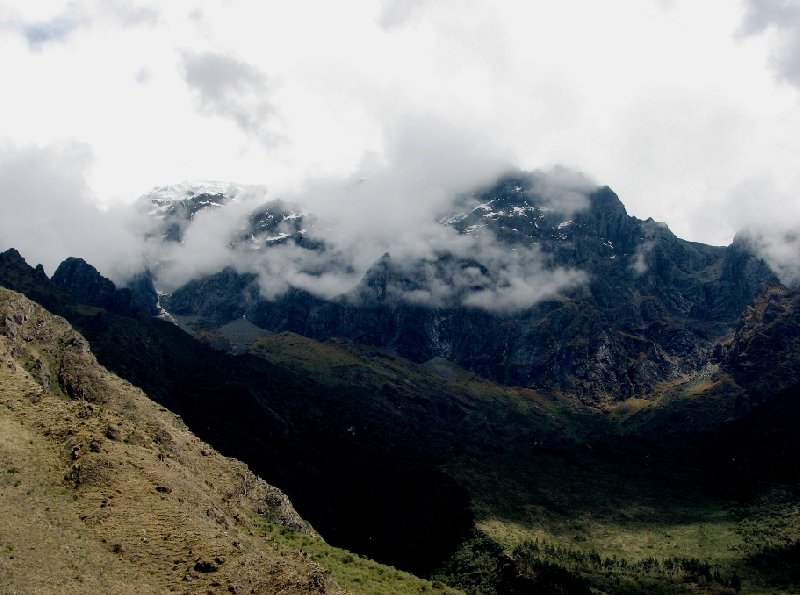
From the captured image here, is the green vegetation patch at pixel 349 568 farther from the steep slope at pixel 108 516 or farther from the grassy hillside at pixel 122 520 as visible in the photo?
the steep slope at pixel 108 516

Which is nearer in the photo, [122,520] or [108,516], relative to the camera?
[108,516]

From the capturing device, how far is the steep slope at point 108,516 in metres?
74.8

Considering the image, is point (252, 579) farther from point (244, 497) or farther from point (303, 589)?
point (244, 497)

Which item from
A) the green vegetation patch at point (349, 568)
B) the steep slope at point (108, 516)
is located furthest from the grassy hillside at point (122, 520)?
the green vegetation patch at point (349, 568)

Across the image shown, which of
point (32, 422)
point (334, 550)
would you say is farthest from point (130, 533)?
point (334, 550)

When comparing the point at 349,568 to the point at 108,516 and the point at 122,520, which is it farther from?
the point at 108,516

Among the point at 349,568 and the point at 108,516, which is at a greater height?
the point at 108,516

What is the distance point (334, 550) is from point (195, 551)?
183ft

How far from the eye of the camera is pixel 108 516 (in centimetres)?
8488

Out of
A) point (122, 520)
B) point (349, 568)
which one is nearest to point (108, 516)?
point (122, 520)

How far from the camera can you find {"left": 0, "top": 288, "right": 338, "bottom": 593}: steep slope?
74.8 m

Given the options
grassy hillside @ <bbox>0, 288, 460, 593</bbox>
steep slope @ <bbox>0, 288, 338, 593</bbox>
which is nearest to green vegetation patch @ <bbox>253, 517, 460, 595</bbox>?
grassy hillside @ <bbox>0, 288, 460, 593</bbox>

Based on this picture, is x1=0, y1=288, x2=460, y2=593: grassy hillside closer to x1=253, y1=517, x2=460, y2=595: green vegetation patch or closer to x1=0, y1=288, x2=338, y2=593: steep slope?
x1=0, y1=288, x2=338, y2=593: steep slope

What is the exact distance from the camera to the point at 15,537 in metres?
75.2
